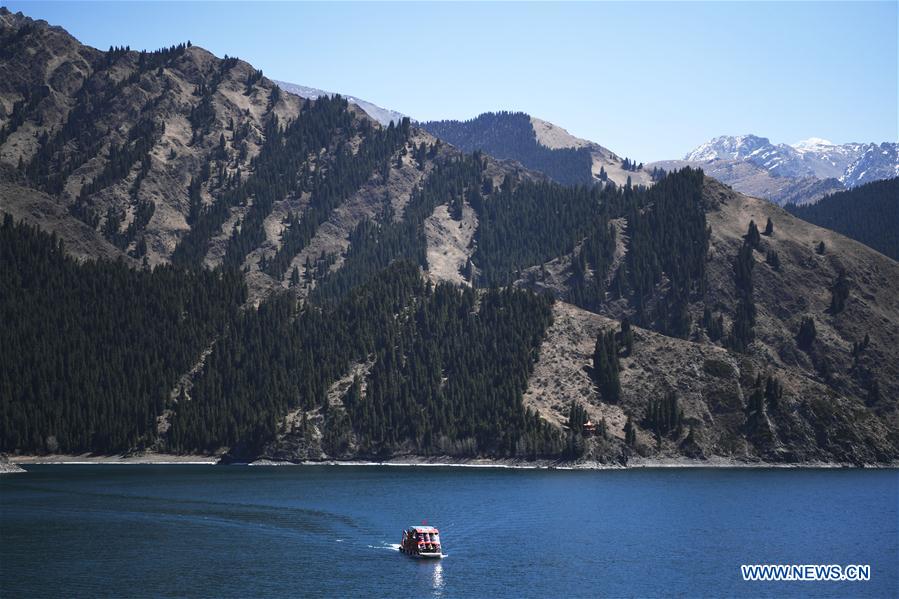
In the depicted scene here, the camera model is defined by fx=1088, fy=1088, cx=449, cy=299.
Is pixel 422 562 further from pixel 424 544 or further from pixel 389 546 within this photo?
pixel 389 546

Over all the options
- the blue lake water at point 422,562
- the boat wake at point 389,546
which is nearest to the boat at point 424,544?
the blue lake water at point 422,562

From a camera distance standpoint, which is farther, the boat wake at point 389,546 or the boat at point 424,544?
the boat wake at point 389,546

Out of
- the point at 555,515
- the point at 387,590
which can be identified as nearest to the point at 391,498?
the point at 555,515

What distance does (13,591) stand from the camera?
4572 inches

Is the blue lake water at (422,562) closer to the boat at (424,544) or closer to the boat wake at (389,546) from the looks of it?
the boat wake at (389,546)

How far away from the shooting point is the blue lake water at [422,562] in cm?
12200

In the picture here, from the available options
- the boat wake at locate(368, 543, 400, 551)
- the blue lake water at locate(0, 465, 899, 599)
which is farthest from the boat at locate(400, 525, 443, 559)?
the boat wake at locate(368, 543, 400, 551)

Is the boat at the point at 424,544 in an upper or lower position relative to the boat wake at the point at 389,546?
upper

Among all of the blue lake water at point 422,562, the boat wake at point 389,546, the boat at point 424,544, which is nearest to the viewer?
the blue lake water at point 422,562

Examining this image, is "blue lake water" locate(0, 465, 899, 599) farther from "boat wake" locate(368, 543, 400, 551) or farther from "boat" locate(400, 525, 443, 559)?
"boat" locate(400, 525, 443, 559)

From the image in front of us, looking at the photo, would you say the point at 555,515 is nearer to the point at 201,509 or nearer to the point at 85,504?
the point at 201,509

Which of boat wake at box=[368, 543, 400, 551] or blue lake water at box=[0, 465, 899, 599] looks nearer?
blue lake water at box=[0, 465, 899, 599]

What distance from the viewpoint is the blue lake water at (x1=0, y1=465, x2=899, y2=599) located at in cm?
12200

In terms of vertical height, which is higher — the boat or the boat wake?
the boat
